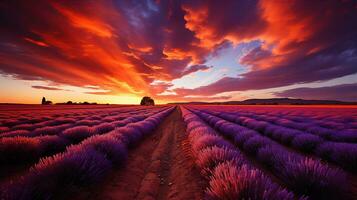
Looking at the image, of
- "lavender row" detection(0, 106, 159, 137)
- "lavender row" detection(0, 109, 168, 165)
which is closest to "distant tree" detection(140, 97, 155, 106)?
"lavender row" detection(0, 106, 159, 137)

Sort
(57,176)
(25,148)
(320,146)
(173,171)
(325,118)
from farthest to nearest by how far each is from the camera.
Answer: (325,118) → (320,146) → (173,171) → (25,148) → (57,176)

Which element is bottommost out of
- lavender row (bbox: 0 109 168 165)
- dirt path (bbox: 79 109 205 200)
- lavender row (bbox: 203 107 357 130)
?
dirt path (bbox: 79 109 205 200)

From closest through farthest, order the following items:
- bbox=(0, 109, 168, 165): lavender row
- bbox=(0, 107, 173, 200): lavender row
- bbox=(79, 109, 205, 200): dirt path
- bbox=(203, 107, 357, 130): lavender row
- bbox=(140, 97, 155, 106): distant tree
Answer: bbox=(0, 107, 173, 200): lavender row → bbox=(79, 109, 205, 200): dirt path → bbox=(0, 109, 168, 165): lavender row → bbox=(203, 107, 357, 130): lavender row → bbox=(140, 97, 155, 106): distant tree

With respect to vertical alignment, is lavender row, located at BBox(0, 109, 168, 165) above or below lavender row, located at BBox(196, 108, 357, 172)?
above

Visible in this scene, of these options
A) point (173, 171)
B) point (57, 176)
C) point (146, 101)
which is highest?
point (146, 101)

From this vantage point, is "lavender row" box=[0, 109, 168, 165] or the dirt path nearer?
the dirt path

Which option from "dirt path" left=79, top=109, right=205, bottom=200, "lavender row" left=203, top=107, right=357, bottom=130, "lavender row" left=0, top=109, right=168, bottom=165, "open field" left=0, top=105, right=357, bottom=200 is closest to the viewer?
"open field" left=0, top=105, right=357, bottom=200

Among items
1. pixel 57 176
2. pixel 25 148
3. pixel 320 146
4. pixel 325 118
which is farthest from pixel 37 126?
pixel 325 118

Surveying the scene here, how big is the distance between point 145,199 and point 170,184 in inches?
27.5

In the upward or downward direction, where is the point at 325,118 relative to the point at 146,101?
downward

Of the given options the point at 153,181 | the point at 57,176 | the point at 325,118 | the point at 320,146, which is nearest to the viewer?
the point at 57,176

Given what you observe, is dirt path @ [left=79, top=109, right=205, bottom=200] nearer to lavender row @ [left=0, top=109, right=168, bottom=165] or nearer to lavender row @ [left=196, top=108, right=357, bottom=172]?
lavender row @ [left=0, top=109, right=168, bottom=165]

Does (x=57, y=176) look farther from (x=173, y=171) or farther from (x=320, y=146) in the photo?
(x=320, y=146)

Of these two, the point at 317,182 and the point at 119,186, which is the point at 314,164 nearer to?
the point at 317,182
